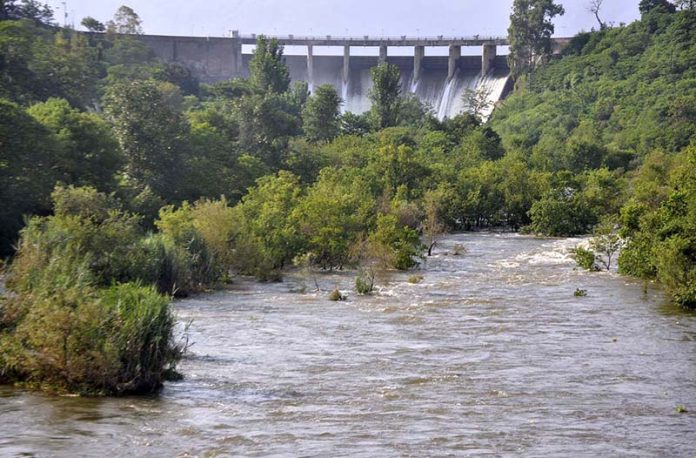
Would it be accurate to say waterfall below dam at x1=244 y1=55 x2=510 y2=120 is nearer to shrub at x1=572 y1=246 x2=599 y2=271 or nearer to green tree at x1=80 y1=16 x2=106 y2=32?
green tree at x1=80 y1=16 x2=106 y2=32

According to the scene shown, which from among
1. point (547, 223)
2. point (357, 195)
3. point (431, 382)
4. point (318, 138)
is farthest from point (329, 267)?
point (318, 138)

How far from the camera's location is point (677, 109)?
7781 centimetres

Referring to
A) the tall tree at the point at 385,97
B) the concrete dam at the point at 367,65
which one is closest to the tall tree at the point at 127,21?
the concrete dam at the point at 367,65

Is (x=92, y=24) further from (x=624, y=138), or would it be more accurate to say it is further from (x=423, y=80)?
(x=624, y=138)

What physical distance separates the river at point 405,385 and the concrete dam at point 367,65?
8253 cm

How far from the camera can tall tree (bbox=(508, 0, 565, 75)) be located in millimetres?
111438

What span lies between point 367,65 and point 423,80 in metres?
7.18

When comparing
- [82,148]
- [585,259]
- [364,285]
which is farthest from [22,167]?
[585,259]

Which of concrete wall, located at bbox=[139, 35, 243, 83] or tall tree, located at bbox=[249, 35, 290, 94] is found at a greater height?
concrete wall, located at bbox=[139, 35, 243, 83]

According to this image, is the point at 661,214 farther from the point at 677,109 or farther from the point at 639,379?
the point at 677,109

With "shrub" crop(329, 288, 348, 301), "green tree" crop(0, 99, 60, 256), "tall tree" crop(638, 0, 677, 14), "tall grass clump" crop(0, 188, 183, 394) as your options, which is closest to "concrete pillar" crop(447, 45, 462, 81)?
"tall tree" crop(638, 0, 677, 14)

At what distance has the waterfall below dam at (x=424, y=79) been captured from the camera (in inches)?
4489

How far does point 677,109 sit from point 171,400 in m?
66.1

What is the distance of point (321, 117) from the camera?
78375 millimetres
